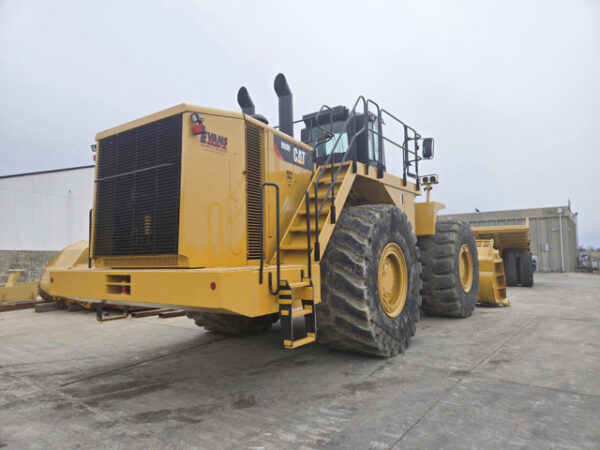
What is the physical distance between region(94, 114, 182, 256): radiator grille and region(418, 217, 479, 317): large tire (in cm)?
482

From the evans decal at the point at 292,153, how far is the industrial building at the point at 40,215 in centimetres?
1780

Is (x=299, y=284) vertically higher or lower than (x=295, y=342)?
higher

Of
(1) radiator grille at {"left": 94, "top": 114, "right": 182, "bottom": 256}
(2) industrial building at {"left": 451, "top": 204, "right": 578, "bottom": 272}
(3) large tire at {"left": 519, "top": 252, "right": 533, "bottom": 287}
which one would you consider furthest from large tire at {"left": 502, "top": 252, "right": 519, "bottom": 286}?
(1) radiator grille at {"left": 94, "top": 114, "right": 182, "bottom": 256}

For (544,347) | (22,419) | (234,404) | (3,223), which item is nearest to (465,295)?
(544,347)

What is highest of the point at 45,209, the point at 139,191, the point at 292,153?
the point at 45,209

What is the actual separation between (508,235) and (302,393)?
39.4ft

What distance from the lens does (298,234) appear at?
4.44 metres

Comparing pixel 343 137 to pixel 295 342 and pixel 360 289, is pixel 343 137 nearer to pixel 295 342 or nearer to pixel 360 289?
pixel 360 289

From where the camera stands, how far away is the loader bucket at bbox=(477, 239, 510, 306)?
Answer: 8.77 meters

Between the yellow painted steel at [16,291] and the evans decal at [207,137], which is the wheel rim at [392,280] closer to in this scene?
the evans decal at [207,137]

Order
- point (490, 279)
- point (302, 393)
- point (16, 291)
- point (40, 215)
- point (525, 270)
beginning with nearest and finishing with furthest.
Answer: point (302, 393) < point (490, 279) < point (16, 291) < point (525, 270) < point (40, 215)

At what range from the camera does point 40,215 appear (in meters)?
19.5

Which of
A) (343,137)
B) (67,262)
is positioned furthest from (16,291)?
(343,137)

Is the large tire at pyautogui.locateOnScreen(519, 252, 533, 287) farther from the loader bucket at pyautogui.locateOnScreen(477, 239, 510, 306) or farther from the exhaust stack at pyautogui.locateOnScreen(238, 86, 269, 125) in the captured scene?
the exhaust stack at pyautogui.locateOnScreen(238, 86, 269, 125)
